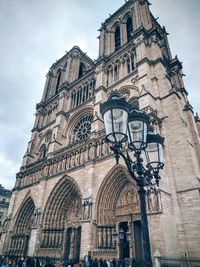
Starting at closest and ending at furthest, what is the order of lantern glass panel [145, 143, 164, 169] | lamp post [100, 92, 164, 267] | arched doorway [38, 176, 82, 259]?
lamp post [100, 92, 164, 267] → lantern glass panel [145, 143, 164, 169] → arched doorway [38, 176, 82, 259]

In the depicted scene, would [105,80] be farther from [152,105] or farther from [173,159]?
[173,159]

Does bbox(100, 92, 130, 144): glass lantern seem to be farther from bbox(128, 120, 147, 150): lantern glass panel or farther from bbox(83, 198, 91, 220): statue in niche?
bbox(83, 198, 91, 220): statue in niche

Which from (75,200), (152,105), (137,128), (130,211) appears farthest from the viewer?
(75,200)

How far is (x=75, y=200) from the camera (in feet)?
48.5

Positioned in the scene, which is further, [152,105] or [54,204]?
[54,204]

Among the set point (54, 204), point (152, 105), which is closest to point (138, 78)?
point (152, 105)

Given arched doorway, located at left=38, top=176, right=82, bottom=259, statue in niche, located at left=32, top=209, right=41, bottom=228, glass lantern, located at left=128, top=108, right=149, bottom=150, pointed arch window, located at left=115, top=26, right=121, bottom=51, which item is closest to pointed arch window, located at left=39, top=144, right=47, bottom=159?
arched doorway, located at left=38, top=176, right=82, bottom=259

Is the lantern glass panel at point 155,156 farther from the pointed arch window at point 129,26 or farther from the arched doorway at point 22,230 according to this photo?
the pointed arch window at point 129,26

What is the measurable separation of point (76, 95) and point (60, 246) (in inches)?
544

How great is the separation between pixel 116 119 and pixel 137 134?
0.59m

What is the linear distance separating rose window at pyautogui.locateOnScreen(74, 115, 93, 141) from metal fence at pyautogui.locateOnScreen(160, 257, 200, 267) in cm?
1177

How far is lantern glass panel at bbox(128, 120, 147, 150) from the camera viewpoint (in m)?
4.23

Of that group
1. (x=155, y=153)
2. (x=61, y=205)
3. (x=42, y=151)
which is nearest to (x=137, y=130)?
(x=155, y=153)

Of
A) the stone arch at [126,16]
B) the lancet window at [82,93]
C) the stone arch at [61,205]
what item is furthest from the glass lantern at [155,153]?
the stone arch at [126,16]
